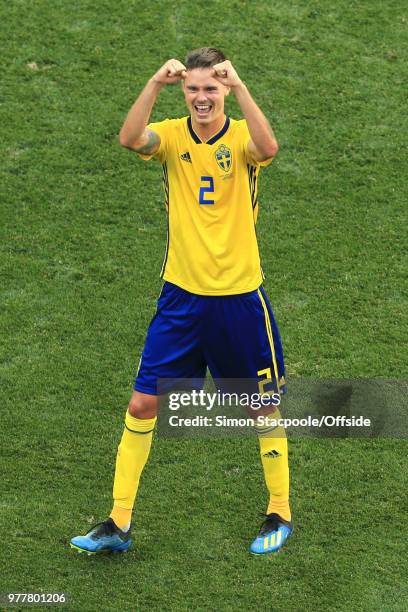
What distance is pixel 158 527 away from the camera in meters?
7.66

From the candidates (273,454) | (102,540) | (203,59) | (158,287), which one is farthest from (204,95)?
(158,287)

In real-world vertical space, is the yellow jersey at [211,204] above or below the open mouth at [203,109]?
below

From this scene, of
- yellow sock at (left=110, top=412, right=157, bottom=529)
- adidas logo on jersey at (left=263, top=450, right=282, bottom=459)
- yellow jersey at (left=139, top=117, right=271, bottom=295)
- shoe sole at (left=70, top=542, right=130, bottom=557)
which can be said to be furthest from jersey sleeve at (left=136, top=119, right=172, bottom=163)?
shoe sole at (left=70, top=542, right=130, bottom=557)

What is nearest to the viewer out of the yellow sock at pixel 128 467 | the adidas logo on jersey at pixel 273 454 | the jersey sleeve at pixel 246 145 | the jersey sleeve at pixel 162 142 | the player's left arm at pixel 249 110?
the player's left arm at pixel 249 110

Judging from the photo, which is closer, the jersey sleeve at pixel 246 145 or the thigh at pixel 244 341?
the jersey sleeve at pixel 246 145

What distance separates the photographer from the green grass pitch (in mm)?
7375

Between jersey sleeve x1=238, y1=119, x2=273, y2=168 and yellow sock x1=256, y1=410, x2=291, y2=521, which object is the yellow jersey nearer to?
jersey sleeve x1=238, y1=119, x2=273, y2=168

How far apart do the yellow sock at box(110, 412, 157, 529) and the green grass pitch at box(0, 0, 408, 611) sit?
22cm

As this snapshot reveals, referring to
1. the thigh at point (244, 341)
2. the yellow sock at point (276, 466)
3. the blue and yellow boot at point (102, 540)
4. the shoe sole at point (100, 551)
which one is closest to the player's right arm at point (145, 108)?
the thigh at point (244, 341)

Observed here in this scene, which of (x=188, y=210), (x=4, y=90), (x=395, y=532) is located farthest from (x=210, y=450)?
(x=4, y=90)

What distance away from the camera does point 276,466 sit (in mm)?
7570

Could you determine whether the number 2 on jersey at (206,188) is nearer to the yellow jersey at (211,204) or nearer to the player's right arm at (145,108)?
the yellow jersey at (211,204)

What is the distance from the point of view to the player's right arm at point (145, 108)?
22.4ft

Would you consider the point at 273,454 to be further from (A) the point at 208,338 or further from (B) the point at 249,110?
(B) the point at 249,110
